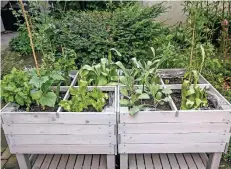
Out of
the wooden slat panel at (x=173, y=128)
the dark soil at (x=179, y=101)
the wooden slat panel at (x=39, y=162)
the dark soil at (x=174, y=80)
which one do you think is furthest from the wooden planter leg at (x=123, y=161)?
the dark soil at (x=174, y=80)

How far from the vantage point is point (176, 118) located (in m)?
1.61

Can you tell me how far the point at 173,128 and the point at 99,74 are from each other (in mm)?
766

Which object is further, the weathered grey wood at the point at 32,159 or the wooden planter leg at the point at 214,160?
the weathered grey wood at the point at 32,159

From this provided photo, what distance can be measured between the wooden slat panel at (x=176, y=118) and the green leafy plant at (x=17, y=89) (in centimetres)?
72

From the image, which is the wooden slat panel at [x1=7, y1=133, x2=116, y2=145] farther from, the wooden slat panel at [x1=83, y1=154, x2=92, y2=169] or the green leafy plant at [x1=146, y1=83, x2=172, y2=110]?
the green leafy plant at [x1=146, y1=83, x2=172, y2=110]

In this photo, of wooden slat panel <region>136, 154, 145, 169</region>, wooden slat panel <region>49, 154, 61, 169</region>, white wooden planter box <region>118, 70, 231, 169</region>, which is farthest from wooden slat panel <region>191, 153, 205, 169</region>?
wooden slat panel <region>49, 154, 61, 169</region>

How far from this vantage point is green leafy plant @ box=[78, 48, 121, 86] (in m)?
2.00

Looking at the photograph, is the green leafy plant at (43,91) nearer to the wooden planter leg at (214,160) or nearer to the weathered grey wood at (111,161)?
the weathered grey wood at (111,161)

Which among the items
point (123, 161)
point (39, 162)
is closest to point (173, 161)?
point (123, 161)

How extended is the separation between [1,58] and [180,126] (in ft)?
11.5

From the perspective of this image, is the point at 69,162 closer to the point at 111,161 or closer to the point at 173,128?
the point at 111,161

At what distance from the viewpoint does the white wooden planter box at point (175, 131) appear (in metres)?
1.60

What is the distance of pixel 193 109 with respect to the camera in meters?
1.69

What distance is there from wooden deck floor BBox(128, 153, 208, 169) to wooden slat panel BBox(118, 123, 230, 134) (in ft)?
1.16
